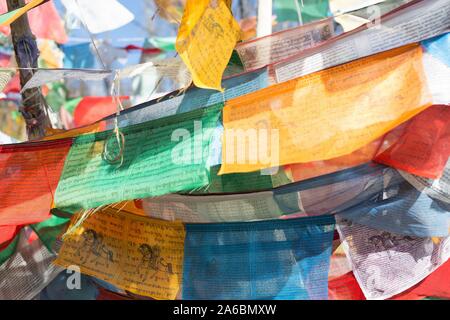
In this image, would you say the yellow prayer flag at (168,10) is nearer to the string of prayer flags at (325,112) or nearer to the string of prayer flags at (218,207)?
the string of prayer flags at (218,207)

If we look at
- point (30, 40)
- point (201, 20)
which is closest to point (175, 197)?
point (201, 20)

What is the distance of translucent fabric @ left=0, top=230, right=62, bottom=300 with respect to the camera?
2.71 m

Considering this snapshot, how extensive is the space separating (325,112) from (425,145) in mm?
475

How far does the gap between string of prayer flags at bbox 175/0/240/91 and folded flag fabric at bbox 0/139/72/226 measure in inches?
28.2

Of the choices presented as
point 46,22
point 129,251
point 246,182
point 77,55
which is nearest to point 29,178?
point 129,251

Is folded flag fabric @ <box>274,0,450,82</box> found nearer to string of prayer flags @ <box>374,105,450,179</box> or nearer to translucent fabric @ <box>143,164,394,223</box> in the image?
string of prayer flags @ <box>374,105,450,179</box>

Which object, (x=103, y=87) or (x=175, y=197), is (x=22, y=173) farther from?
(x=103, y=87)

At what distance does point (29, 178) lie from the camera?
7.80 ft

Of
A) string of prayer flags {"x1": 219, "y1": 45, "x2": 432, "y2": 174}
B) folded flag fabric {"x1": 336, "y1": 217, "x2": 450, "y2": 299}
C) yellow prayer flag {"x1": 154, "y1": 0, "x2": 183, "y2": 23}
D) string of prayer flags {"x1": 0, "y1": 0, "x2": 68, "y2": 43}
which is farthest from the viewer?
string of prayer flags {"x1": 0, "y1": 0, "x2": 68, "y2": 43}

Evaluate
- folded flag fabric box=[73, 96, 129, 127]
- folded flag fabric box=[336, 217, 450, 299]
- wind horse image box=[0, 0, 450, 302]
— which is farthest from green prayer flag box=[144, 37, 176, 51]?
folded flag fabric box=[336, 217, 450, 299]

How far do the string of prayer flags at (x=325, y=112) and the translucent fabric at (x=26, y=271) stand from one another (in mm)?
1202

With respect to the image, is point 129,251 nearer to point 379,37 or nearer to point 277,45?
point 277,45

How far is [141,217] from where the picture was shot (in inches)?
103

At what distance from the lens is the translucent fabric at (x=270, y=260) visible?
2.48 meters
